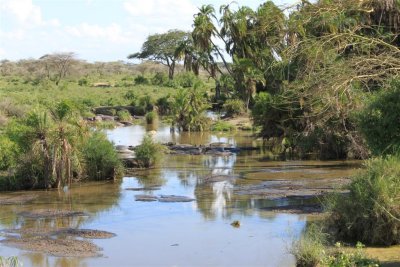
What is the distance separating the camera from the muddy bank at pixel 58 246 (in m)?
13.3

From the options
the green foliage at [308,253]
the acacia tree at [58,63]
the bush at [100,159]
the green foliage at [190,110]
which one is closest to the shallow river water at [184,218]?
the bush at [100,159]

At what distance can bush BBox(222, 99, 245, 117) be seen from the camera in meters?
49.7

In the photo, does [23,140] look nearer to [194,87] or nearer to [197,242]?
[197,242]

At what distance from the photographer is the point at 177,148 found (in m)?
33.2

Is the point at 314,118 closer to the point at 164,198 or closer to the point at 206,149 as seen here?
the point at 206,149

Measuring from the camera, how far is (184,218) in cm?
1670

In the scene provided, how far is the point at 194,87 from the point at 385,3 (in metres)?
28.6

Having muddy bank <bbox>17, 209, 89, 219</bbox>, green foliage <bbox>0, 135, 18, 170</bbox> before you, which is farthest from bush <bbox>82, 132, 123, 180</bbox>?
muddy bank <bbox>17, 209, 89, 219</bbox>

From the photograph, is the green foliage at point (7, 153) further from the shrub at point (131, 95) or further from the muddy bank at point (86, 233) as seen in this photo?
the shrub at point (131, 95)

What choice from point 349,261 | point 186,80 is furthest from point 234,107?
point 349,261

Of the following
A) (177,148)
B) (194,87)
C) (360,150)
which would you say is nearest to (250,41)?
(194,87)

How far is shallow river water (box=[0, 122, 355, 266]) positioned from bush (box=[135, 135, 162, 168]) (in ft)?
1.83

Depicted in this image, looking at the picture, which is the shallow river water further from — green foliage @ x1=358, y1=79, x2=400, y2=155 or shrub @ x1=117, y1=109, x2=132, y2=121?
shrub @ x1=117, y1=109, x2=132, y2=121

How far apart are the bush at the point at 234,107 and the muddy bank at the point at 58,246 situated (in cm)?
3591
